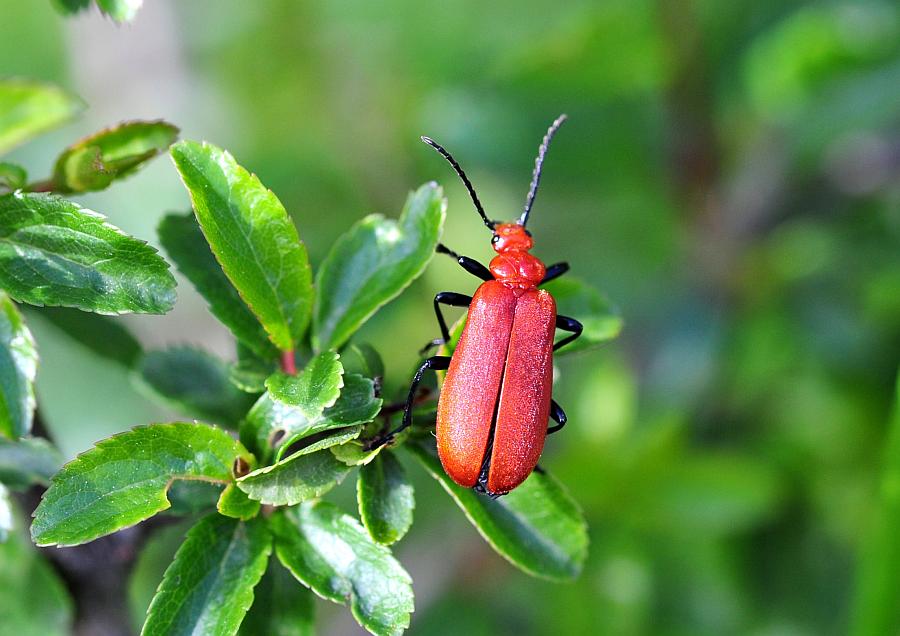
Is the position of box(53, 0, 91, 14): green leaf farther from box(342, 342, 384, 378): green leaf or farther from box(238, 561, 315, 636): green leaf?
box(238, 561, 315, 636): green leaf

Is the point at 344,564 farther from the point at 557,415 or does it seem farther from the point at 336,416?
the point at 557,415

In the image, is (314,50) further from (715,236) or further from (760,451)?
(760,451)

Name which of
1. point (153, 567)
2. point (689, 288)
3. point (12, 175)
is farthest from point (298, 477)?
point (689, 288)

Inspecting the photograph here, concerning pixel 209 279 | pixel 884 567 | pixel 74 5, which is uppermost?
pixel 74 5

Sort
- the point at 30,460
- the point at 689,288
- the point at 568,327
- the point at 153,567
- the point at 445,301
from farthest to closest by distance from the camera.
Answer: the point at 689,288
the point at 153,567
the point at 445,301
the point at 568,327
the point at 30,460

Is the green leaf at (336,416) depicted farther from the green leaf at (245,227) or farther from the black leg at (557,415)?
the black leg at (557,415)

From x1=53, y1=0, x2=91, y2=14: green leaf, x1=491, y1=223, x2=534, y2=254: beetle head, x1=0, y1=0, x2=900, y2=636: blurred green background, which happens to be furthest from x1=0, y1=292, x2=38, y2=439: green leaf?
x1=0, y1=0, x2=900, y2=636: blurred green background
